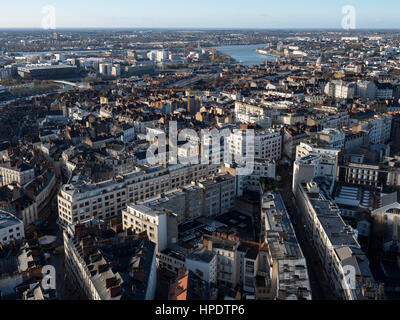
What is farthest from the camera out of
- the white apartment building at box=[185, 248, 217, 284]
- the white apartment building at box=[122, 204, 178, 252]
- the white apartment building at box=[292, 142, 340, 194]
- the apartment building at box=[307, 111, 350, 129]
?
the apartment building at box=[307, 111, 350, 129]

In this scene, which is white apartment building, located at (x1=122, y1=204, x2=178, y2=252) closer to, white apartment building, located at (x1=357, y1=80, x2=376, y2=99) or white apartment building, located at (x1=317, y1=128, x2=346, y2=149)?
white apartment building, located at (x1=317, y1=128, x2=346, y2=149)

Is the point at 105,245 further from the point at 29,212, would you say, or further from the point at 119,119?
the point at 119,119

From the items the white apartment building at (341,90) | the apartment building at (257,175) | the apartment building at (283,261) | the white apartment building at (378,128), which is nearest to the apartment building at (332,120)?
the white apartment building at (378,128)

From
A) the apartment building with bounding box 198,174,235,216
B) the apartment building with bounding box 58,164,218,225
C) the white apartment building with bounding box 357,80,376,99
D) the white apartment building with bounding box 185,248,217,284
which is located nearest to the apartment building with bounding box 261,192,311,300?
the white apartment building with bounding box 185,248,217,284

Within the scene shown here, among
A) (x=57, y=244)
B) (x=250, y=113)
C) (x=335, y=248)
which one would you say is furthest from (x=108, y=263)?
(x=250, y=113)

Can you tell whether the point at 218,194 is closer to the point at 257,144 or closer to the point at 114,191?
the point at 114,191

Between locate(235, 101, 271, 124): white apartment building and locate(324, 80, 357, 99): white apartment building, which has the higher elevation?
locate(324, 80, 357, 99): white apartment building

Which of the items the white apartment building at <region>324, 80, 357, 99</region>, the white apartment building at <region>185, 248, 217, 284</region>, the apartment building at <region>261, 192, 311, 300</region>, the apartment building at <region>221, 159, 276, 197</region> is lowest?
the white apartment building at <region>185, 248, 217, 284</region>
